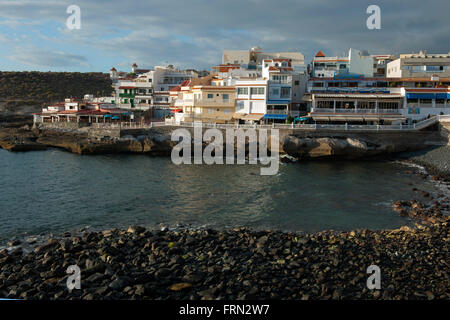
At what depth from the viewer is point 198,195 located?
98.1ft

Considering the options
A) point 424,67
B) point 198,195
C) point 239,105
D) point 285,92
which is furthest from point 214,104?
point 424,67

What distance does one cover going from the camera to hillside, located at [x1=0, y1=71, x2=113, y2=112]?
11075 centimetres

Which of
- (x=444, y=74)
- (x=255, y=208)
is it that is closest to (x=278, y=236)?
(x=255, y=208)

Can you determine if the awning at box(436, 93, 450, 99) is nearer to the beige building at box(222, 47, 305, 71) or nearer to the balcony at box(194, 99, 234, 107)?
the balcony at box(194, 99, 234, 107)

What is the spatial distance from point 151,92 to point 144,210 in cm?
5627

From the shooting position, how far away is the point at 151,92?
78.5 m

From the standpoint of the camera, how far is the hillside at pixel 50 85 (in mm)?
110750

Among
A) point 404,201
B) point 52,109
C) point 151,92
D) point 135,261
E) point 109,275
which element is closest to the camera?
point 109,275

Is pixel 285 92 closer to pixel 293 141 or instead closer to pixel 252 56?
pixel 293 141

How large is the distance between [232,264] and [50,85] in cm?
12511

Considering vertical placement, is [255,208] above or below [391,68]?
below

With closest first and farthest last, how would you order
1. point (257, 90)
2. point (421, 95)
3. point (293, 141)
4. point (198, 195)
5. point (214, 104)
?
point (198, 195)
point (293, 141)
point (421, 95)
point (257, 90)
point (214, 104)

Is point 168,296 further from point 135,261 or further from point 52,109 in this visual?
point 52,109

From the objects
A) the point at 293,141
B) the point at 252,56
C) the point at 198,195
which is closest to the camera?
the point at 198,195
